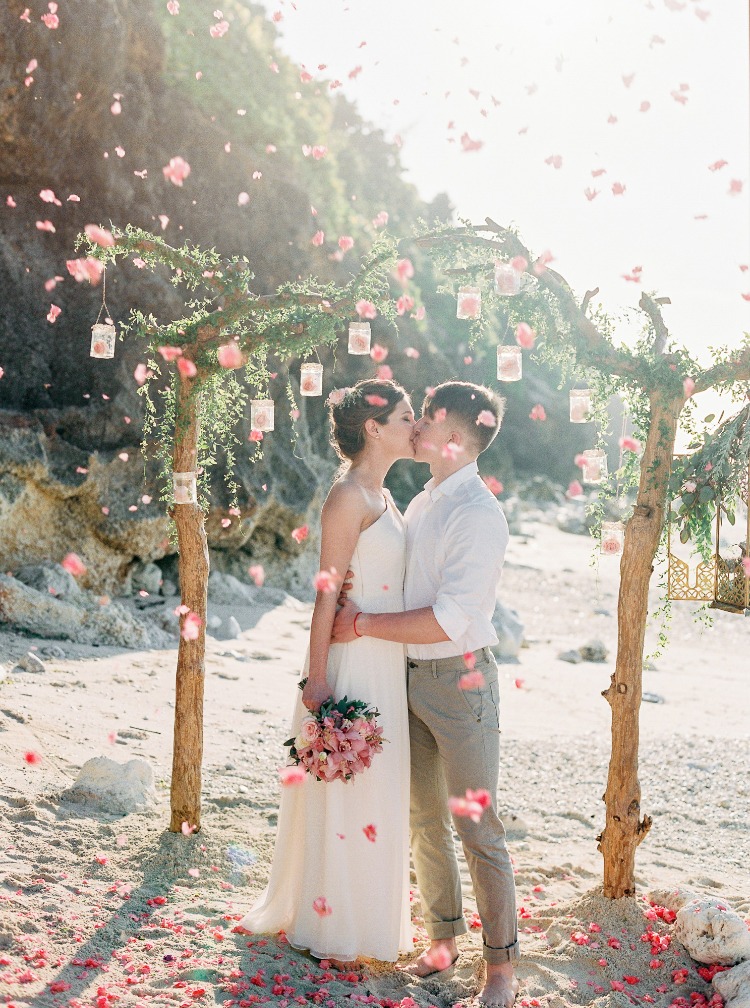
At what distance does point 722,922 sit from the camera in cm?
432

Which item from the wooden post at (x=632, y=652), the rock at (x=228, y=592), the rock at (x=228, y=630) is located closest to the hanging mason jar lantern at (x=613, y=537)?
the wooden post at (x=632, y=652)

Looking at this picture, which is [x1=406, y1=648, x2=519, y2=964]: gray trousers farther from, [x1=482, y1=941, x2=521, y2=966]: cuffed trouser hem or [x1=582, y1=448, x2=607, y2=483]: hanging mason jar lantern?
[x1=582, y1=448, x2=607, y2=483]: hanging mason jar lantern

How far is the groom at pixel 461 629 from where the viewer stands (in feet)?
12.3

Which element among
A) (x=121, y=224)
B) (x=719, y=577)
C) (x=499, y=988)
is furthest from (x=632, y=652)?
(x=121, y=224)

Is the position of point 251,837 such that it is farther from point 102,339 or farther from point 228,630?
point 228,630

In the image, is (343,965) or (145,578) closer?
(343,965)

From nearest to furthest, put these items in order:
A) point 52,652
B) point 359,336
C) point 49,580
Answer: point 359,336
point 52,652
point 49,580

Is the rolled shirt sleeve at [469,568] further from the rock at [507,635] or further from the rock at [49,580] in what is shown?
the rock at [507,635]

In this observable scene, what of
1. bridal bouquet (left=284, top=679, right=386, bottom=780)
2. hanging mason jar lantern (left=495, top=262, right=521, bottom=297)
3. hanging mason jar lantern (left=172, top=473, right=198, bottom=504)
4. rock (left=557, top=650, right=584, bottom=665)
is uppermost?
hanging mason jar lantern (left=495, top=262, right=521, bottom=297)

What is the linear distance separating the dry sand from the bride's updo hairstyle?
5.99ft

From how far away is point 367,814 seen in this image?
3.96m

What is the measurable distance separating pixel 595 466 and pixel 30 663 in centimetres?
561

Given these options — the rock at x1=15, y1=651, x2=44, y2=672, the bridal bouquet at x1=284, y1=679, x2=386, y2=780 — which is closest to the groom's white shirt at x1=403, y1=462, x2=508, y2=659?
the bridal bouquet at x1=284, y1=679, x2=386, y2=780

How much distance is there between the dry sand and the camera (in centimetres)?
383
